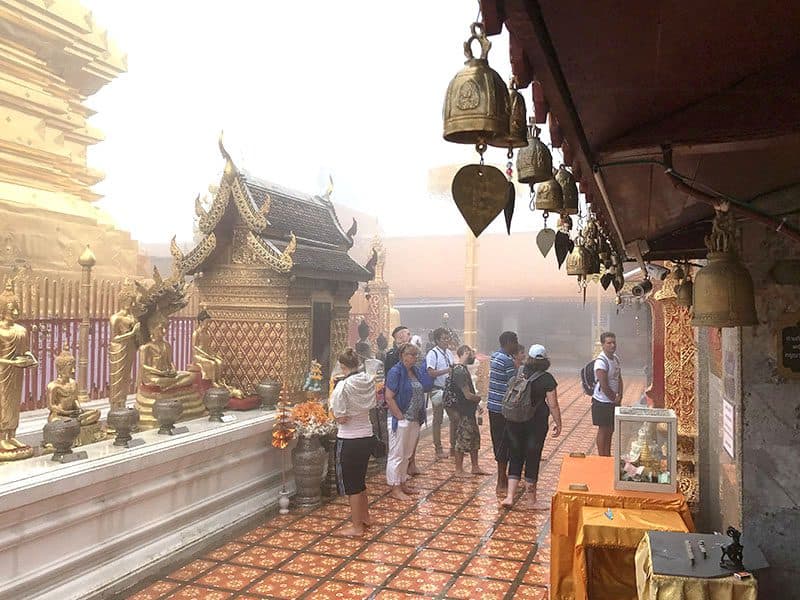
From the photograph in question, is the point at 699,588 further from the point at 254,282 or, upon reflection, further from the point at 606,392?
the point at 254,282

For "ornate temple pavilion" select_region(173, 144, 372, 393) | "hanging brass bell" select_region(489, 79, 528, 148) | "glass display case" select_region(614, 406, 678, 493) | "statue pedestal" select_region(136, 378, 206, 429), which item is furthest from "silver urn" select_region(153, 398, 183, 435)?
"hanging brass bell" select_region(489, 79, 528, 148)

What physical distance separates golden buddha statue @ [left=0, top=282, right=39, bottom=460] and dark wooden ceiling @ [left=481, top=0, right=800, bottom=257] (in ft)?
16.4

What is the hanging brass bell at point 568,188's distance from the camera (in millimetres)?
3156

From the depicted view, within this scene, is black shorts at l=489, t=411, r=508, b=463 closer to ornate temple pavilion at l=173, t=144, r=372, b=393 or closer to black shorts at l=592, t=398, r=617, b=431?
black shorts at l=592, t=398, r=617, b=431

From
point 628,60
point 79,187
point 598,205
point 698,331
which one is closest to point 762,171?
point 598,205

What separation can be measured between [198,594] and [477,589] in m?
2.27

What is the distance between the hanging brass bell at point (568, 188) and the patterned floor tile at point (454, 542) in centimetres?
409

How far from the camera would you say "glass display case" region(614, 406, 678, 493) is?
480 cm

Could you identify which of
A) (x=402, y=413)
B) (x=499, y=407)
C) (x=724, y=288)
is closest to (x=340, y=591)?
(x=402, y=413)

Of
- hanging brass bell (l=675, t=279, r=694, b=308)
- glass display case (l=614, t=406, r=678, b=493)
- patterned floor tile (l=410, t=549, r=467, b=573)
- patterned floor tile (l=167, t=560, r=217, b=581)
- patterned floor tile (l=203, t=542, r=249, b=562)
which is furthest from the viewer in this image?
patterned floor tile (l=203, t=542, r=249, b=562)

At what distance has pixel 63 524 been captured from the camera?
496cm

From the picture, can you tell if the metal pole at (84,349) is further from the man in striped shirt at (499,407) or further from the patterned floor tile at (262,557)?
the man in striped shirt at (499,407)

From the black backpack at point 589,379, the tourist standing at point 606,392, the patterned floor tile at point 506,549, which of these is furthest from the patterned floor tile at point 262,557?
the black backpack at point 589,379

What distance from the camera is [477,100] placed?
1804mm
